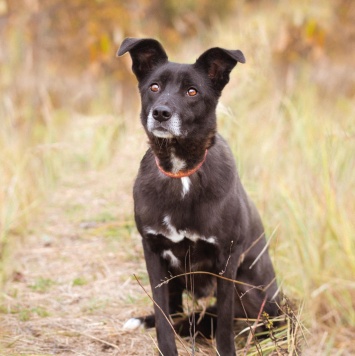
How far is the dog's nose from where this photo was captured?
276 centimetres

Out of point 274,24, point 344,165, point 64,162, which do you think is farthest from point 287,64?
point 344,165

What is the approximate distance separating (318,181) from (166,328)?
1399mm

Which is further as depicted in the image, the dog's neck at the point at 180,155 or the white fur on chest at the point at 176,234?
the dog's neck at the point at 180,155

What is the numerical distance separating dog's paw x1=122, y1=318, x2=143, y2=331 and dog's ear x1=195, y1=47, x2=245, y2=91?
1412mm

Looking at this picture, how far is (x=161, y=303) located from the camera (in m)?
2.90

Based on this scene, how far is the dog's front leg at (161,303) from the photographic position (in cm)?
285

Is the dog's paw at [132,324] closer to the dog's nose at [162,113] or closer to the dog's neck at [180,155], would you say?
the dog's neck at [180,155]

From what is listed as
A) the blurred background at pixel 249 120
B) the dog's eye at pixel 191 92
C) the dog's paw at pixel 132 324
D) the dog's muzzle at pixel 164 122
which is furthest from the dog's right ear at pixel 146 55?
the dog's paw at pixel 132 324

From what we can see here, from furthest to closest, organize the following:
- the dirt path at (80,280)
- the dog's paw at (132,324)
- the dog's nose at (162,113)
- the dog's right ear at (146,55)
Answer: the dog's paw at (132,324), the dirt path at (80,280), the dog's right ear at (146,55), the dog's nose at (162,113)

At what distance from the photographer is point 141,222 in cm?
285

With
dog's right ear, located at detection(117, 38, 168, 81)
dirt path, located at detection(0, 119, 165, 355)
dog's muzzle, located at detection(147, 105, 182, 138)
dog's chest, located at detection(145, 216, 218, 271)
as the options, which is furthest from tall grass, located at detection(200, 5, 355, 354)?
dirt path, located at detection(0, 119, 165, 355)

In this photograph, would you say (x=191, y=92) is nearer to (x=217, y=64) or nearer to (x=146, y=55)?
(x=217, y=64)

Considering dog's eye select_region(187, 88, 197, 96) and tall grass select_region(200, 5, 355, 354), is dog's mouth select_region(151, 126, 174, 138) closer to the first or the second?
dog's eye select_region(187, 88, 197, 96)

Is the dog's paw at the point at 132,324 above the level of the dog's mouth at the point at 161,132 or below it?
below
